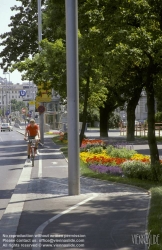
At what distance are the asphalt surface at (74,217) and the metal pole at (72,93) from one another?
499 mm

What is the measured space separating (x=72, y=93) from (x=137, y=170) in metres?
4.16

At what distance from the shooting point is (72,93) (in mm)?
13398

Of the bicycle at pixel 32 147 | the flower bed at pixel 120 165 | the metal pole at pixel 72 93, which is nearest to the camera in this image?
the metal pole at pixel 72 93

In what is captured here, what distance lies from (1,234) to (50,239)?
0.92 m

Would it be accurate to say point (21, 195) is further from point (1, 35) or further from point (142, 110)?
point (142, 110)

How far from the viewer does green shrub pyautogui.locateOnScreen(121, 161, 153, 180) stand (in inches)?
643

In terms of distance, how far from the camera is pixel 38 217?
10594mm

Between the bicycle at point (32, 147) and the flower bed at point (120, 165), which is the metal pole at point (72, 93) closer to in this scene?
the flower bed at point (120, 165)

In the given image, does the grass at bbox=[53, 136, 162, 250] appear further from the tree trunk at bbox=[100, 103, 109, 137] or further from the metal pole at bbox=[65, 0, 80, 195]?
the tree trunk at bbox=[100, 103, 109, 137]

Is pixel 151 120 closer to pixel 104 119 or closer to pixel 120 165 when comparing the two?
→ pixel 120 165

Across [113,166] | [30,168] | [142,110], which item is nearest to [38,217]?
[113,166]

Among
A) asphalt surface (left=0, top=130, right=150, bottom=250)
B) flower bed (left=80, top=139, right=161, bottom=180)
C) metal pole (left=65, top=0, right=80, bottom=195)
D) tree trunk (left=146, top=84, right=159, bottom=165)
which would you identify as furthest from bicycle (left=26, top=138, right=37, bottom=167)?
metal pole (left=65, top=0, right=80, bottom=195)

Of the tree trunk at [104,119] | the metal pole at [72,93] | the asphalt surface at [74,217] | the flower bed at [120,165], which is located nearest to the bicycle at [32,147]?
the flower bed at [120,165]

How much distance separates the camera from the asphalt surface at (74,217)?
845 cm
